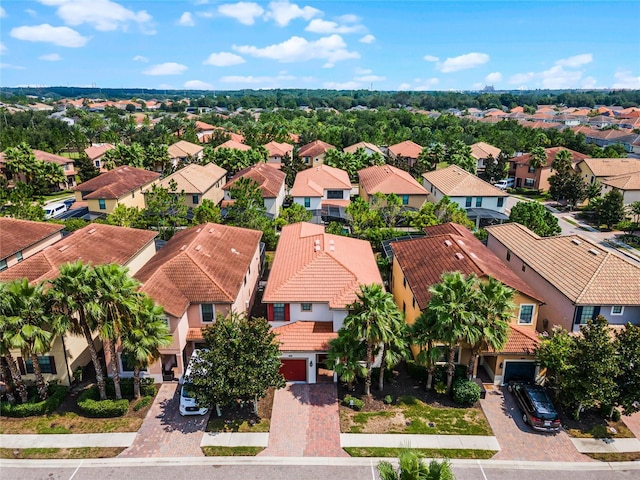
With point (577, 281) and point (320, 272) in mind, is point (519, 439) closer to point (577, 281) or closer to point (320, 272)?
point (577, 281)

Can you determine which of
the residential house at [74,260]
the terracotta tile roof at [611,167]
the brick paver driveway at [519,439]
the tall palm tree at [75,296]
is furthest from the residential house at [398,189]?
the tall palm tree at [75,296]

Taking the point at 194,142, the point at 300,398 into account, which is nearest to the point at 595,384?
the point at 300,398

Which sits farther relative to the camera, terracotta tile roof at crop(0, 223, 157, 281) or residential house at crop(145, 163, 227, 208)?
residential house at crop(145, 163, 227, 208)

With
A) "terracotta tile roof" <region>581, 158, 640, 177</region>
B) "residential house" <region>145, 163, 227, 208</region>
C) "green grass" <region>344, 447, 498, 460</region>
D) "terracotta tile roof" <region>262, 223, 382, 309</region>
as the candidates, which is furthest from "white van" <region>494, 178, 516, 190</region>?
"green grass" <region>344, 447, 498, 460</region>

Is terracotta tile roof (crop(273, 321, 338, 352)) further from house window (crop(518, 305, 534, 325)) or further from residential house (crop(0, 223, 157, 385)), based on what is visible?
house window (crop(518, 305, 534, 325))

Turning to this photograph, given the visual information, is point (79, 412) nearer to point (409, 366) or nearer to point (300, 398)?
point (300, 398)
